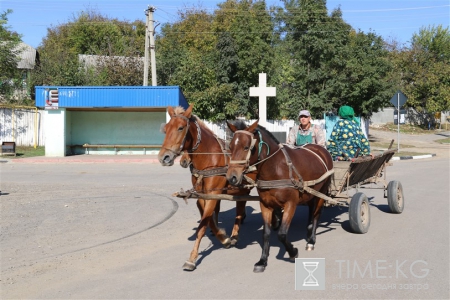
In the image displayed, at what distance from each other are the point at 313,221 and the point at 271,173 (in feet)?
5.37

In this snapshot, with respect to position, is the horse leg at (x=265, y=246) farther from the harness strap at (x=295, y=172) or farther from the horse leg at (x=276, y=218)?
the horse leg at (x=276, y=218)

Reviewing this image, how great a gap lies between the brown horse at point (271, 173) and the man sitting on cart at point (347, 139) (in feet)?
7.49

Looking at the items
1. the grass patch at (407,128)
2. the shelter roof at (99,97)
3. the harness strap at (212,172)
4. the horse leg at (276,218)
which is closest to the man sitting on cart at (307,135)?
the horse leg at (276,218)

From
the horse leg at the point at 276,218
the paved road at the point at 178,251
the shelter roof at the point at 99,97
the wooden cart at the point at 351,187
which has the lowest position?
the paved road at the point at 178,251

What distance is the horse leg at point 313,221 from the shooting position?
735cm

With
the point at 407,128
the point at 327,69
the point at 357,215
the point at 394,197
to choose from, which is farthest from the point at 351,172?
the point at 407,128

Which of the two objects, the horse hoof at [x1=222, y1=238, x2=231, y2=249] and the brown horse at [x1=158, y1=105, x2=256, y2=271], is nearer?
the brown horse at [x1=158, y1=105, x2=256, y2=271]

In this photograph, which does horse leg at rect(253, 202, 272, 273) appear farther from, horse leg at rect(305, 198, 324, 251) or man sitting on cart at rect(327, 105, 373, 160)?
man sitting on cart at rect(327, 105, 373, 160)

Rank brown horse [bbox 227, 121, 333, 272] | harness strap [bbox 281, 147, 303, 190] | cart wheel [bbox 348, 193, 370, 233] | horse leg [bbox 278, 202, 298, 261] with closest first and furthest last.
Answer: brown horse [bbox 227, 121, 333, 272], horse leg [bbox 278, 202, 298, 261], harness strap [bbox 281, 147, 303, 190], cart wheel [bbox 348, 193, 370, 233]

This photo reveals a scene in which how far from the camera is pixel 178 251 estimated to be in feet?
24.2

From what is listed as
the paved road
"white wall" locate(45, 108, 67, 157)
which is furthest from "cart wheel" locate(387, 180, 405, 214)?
"white wall" locate(45, 108, 67, 157)

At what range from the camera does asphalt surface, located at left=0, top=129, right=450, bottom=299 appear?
557 cm

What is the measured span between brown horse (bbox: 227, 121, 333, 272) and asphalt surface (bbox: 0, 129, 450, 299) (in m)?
0.60

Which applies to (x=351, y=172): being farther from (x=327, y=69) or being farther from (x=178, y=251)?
(x=327, y=69)
